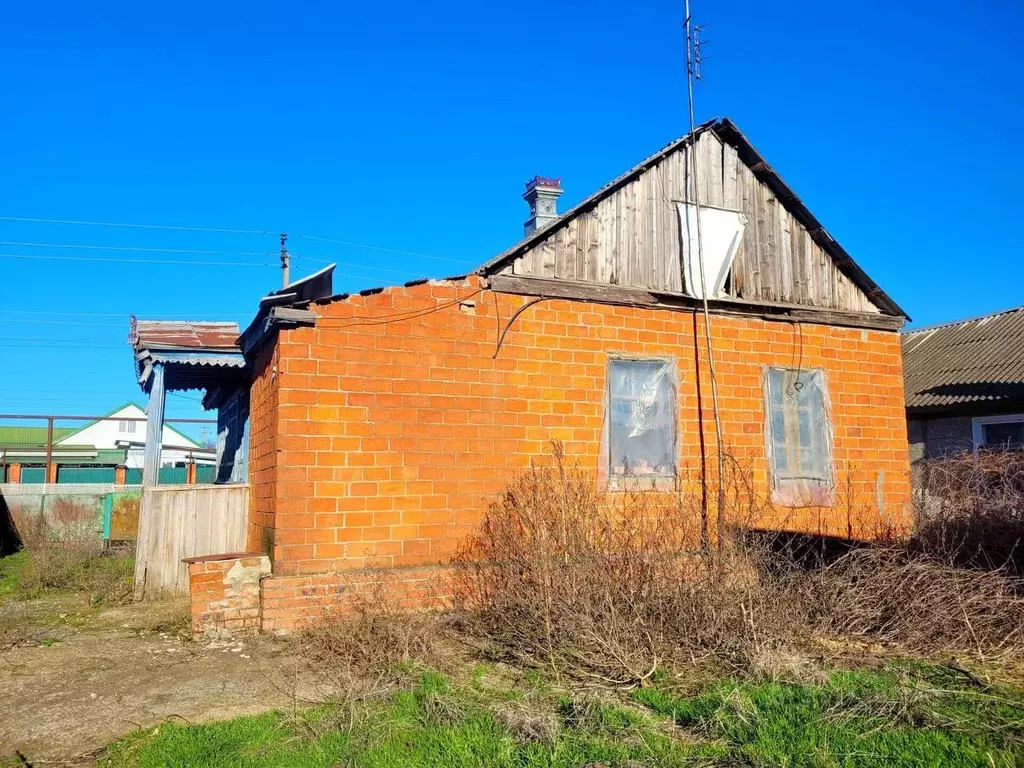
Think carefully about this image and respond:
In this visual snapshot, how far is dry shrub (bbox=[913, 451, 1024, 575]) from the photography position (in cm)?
730

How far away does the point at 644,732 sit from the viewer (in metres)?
4.41

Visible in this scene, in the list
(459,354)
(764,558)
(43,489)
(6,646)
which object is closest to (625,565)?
(764,558)

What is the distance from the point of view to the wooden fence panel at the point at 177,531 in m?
Result: 8.82

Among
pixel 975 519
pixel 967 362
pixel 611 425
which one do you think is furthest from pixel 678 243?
pixel 967 362

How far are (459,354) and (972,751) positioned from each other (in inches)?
215

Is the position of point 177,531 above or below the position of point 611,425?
below

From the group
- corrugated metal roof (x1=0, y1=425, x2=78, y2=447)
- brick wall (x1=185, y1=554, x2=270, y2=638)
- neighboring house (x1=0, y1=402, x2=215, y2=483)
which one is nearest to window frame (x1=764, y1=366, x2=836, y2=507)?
brick wall (x1=185, y1=554, x2=270, y2=638)

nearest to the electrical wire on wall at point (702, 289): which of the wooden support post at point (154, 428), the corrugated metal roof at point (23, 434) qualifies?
the wooden support post at point (154, 428)

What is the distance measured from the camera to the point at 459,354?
8.07 metres

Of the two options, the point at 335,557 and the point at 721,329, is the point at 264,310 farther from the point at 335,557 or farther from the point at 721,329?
the point at 721,329

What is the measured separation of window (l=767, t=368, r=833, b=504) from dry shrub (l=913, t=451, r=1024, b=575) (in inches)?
48.6

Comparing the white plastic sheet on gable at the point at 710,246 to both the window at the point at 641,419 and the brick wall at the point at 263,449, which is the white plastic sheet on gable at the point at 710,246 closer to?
the window at the point at 641,419

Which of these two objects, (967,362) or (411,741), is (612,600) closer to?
(411,741)

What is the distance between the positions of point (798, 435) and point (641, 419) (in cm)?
233
